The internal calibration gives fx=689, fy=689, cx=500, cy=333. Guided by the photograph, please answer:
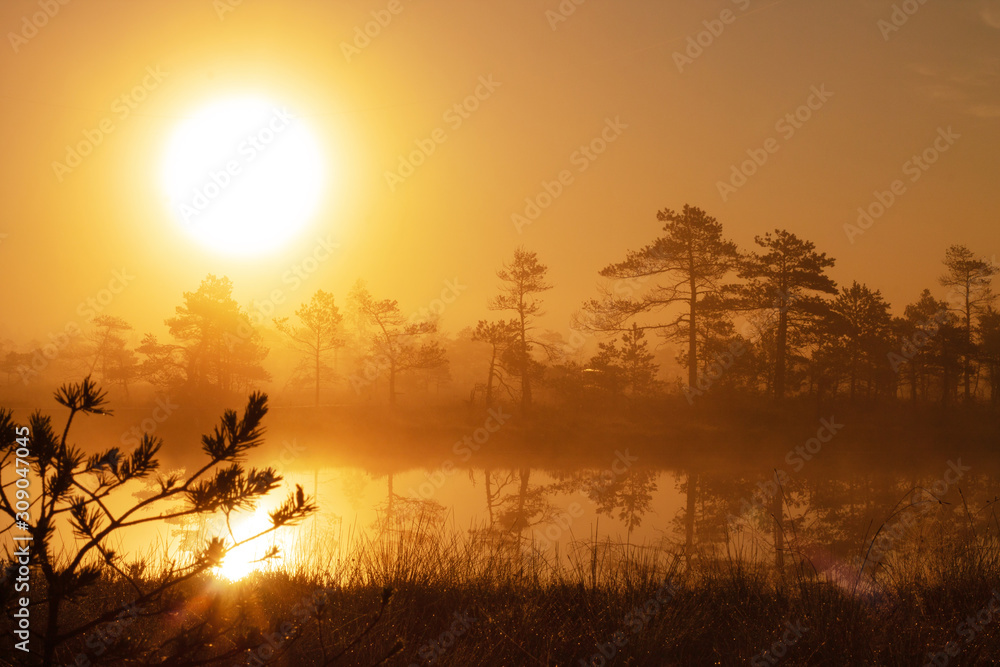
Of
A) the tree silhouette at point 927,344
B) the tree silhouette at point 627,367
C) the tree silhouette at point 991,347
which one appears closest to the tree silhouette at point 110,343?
the tree silhouette at point 627,367

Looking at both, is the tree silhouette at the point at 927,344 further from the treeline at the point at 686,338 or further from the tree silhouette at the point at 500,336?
the tree silhouette at the point at 500,336

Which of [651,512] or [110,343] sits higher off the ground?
[110,343]

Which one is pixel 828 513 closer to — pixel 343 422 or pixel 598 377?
pixel 598 377

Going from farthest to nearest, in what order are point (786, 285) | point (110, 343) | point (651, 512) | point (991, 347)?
point (110, 343), point (991, 347), point (786, 285), point (651, 512)

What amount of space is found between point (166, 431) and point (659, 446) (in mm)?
26151

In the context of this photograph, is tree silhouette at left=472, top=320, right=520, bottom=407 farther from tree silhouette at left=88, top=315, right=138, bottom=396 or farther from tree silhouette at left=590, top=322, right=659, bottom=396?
tree silhouette at left=88, top=315, right=138, bottom=396

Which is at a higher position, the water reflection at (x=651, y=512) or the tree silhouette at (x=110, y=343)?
the tree silhouette at (x=110, y=343)

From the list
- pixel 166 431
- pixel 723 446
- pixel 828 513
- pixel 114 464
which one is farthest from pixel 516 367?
pixel 114 464

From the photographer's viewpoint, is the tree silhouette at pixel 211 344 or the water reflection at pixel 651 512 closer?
the water reflection at pixel 651 512

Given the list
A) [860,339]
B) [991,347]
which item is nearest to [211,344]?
[860,339]

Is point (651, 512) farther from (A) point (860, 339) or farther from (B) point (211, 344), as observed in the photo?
(B) point (211, 344)

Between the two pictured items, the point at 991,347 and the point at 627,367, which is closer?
A: the point at 627,367

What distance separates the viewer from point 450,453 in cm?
3114

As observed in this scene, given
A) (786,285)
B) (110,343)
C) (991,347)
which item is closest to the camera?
(786,285)
